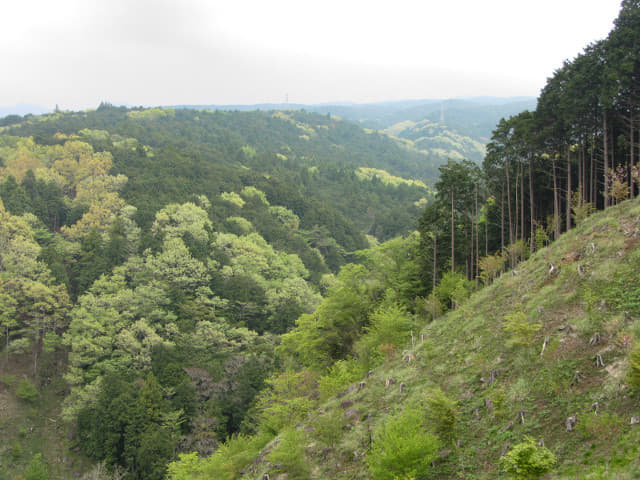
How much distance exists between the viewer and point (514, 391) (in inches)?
543

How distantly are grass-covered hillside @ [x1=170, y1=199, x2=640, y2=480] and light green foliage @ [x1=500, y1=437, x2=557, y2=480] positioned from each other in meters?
0.03

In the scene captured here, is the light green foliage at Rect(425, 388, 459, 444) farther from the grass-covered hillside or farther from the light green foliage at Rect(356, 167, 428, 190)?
the light green foliage at Rect(356, 167, 428, 190)

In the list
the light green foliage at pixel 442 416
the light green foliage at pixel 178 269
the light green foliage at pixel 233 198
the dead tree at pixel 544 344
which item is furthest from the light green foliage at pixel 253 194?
the light green foliage at pixel 442 416

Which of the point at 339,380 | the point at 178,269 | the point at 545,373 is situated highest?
the point at 545,373

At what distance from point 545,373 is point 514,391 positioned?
1.09 m

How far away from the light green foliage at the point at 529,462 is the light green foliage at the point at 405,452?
8.33 ft

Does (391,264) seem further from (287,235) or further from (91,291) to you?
(287,235)

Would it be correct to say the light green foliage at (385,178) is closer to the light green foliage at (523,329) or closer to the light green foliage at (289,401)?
the light green foliage at (289,401)

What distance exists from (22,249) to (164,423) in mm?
36522


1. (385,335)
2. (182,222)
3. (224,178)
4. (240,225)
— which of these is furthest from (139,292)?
(224,178)

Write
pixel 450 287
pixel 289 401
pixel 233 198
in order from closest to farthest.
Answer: pixel 289 401 < pixel 450 287 < pixel 233 198

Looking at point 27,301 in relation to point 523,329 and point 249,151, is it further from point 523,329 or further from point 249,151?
point 249,151

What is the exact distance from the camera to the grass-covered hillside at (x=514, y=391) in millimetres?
10695

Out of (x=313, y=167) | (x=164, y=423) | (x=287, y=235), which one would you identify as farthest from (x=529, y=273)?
(x=313, y=167)
